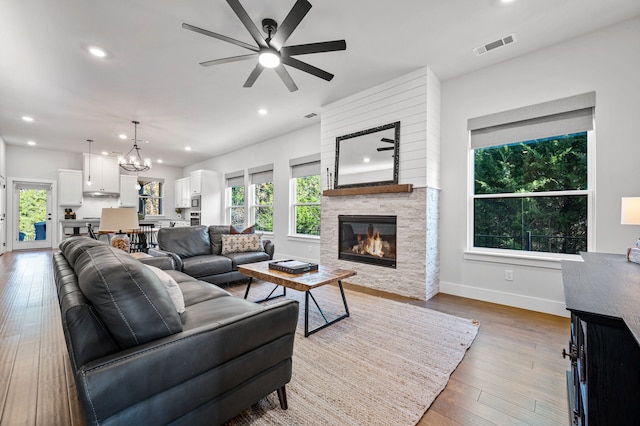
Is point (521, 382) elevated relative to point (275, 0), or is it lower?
lower

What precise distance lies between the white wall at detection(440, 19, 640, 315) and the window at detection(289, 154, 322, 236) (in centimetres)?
249

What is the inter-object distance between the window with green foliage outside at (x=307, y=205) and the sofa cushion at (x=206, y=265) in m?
2.05

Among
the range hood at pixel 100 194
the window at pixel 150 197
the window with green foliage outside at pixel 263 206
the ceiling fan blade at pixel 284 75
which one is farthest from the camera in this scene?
the window at pixel 150 197

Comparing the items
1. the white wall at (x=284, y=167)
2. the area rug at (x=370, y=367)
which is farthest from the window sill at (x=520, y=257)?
the white wall at (x=284, y=167)

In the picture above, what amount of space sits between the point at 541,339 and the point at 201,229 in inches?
172

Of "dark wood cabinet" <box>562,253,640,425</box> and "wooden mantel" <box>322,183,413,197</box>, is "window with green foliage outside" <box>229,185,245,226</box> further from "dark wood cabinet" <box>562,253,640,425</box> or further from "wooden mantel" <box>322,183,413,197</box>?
"dark wood cabinet" <box>562,253,640,425</box>

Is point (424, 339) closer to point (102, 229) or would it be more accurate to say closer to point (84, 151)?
point (102, 229)

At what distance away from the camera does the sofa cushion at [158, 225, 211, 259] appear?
4016 millimetres

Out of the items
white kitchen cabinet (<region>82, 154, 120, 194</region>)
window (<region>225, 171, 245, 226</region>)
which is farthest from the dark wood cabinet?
white kitchen cabinet (<region>82, 154, 120, 194</region>)

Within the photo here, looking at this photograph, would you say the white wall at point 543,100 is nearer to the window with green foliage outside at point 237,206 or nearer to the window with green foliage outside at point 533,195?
the window with green foliage outside at point 533,195

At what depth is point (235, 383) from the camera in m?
1.31

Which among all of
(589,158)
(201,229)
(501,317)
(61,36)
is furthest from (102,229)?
(589,158)

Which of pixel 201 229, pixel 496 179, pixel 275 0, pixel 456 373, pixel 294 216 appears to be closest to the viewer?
pixel 456 373

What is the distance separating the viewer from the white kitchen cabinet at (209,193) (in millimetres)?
7820
